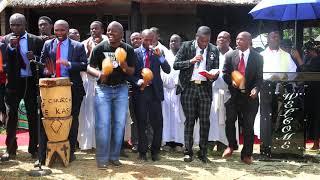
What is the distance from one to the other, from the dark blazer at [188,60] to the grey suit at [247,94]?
28 cm

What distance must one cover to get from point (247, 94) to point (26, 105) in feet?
10.7

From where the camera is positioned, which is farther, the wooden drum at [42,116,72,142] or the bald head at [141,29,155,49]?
the bald head at [141,29,155,49]

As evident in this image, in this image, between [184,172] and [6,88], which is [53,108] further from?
[184,172]

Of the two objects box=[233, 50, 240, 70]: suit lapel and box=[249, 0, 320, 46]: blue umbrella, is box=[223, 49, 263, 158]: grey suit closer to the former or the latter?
box=[233, 50, 240, 70]: suit lapel

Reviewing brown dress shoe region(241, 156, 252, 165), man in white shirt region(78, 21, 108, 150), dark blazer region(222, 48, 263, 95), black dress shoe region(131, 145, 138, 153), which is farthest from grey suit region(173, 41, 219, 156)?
man in white shirt region(78, 21, 108, 150)

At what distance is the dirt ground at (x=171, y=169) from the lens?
6.20 metres

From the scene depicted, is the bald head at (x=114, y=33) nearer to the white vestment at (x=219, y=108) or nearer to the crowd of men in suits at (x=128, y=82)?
the crowd of men in suits at (x=128, y=82)

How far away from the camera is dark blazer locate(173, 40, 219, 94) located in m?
6.96

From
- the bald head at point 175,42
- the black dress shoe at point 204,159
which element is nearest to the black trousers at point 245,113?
the black dress shoe at point 204,159

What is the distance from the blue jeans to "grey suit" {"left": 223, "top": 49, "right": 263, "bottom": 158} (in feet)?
5.37

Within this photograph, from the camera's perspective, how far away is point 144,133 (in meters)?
7.03

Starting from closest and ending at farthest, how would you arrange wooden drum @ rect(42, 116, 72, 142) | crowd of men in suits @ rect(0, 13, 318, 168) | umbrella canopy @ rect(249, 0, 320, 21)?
wooden drum @ rect(42, 116, 72, 142), crowd of men in suits @ rect(0, 13, 318, 168), umbrella canopy @ rect(249, 0, 320, 21)

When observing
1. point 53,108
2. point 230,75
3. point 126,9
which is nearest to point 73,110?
point 53,108

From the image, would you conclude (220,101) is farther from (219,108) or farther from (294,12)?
(294,12)
